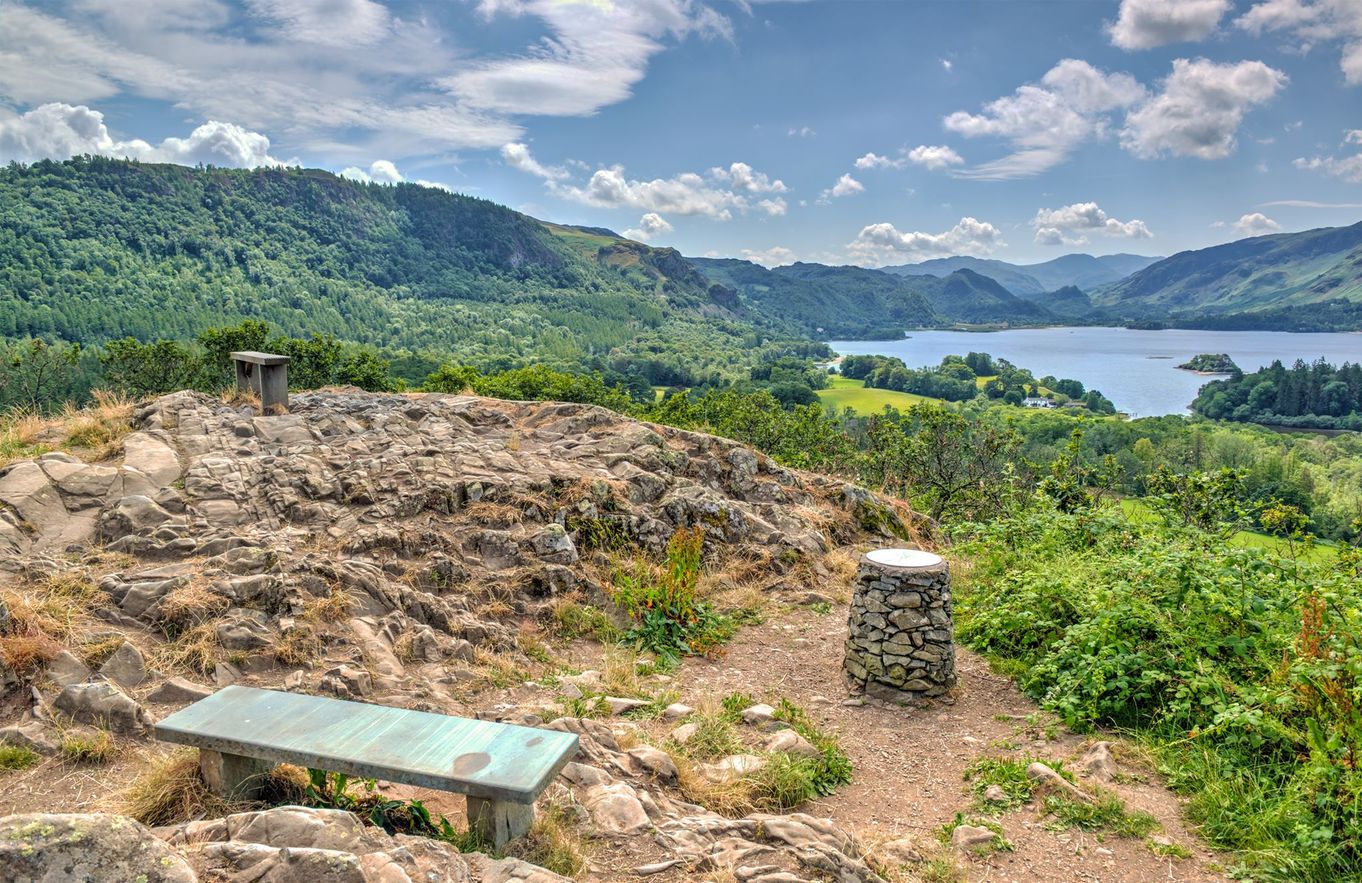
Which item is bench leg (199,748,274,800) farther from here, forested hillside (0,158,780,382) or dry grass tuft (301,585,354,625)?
forested hillside (0,158,780,382)

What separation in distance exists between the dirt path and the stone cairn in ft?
0.94

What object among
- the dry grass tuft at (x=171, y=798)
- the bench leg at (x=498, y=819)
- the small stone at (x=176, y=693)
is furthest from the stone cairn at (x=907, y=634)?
the small stone at (x=176, y=693)

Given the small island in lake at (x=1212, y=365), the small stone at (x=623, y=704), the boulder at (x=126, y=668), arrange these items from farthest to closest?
1. the small island in lake at (x=1212, y=365)
2. the small stone at (x=623, y=704)
3. the boulder at (x=126, y=668)

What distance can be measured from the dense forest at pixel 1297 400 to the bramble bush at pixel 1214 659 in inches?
4758

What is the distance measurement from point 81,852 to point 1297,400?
134683 mm

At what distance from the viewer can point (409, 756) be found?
389 centimetres

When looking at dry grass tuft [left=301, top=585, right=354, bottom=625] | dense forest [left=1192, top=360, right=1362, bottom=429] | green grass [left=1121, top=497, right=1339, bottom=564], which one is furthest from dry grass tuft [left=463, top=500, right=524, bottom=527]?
dense forest [left=1192, top=360, right=1362, bottom=429]

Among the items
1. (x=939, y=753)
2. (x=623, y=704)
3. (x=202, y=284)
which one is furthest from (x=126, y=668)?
(x=202, y=284)

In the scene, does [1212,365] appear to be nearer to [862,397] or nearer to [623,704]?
[862,397]

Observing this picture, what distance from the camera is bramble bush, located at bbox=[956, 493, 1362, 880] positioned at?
15.2ft

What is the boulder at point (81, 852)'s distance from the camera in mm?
2350

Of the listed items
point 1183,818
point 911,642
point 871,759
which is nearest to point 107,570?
point 871,759

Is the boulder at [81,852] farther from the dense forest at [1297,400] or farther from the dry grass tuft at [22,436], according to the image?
the dense forest at [1297,400]

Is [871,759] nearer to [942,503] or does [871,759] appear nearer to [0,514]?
[0,514]
